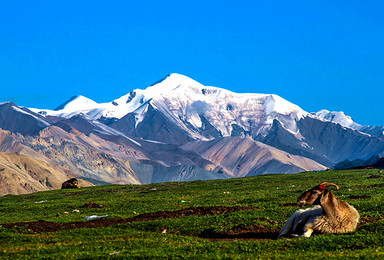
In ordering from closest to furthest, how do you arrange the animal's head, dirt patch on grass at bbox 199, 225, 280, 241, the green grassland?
1. the green grassland
2. the animal's head
3. dirt patch on grass at bbox 199, 225, 280, 241

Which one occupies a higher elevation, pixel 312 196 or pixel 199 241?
pixel 312 196

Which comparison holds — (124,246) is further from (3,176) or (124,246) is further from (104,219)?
(3,176)

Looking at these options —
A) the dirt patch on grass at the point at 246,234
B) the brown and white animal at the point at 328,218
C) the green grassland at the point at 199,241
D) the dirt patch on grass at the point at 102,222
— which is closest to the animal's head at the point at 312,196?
the brown and white animal at the point at 328,218

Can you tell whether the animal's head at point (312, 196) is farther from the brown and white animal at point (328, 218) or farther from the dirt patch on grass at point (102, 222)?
the dirt patch on grass at point (102, 222)

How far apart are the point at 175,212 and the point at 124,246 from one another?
43.4 feet

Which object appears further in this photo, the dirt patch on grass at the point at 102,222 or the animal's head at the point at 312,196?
the dirt patch on grass at the point at 102,222

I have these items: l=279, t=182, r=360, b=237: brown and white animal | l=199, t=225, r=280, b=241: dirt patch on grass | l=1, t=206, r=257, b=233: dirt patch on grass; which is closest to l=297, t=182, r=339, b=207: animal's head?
l=279, t=182, r=360, b=237: brown and white animal

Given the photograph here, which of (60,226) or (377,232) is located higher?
(377,232)

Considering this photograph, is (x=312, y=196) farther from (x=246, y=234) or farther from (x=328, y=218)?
(x=246, y=234)

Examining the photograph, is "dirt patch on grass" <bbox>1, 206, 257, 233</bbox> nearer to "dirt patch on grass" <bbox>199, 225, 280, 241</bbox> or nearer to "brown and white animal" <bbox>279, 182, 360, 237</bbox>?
"dirt patch on grass" <bbox>199, 225, 280, 241</bbox>

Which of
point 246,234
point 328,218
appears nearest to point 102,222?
point 246,234

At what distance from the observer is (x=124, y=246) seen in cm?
2158

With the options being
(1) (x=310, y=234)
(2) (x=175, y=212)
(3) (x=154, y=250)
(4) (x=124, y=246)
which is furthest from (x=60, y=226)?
(1) (x=310, y=234)

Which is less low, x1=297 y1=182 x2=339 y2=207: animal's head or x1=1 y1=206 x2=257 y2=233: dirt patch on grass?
x1=297 y1=182 x2=339 y2=207: animal's head
